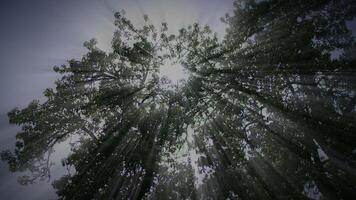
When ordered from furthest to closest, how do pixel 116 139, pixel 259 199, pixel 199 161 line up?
pixel 199 161 → pixel 116 139 → pixel 259 199

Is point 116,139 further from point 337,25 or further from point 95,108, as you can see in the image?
point 337,25

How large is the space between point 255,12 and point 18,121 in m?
18.3

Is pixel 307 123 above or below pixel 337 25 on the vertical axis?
below

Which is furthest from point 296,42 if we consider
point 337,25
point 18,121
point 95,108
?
point 18,121

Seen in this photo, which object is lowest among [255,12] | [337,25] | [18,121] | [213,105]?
[18,121]

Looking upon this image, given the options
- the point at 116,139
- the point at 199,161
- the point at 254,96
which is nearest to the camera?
the point at 116,139

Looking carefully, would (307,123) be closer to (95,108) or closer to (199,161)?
(199,161)

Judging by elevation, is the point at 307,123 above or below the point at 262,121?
below

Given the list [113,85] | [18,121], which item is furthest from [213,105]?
[18,121]

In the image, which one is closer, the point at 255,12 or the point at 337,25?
the point at 255,12

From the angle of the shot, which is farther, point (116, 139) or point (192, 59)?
point (192, 59)

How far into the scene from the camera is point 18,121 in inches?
724

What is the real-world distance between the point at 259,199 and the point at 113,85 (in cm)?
1248

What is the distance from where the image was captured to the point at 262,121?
17859 millimetres
